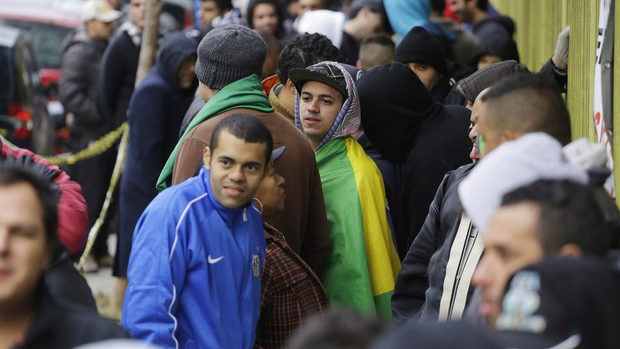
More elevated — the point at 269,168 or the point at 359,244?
the point at 269,168

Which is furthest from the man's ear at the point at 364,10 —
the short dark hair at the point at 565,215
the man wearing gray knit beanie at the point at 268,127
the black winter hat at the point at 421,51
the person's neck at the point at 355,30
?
the short dark hair at the point at 565,215

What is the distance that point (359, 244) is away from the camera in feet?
17.9

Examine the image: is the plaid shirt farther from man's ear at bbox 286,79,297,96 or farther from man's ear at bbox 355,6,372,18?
man's ear at bbox 355,6,372,18

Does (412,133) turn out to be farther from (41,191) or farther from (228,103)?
(41,191)

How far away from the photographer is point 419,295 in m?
4.86

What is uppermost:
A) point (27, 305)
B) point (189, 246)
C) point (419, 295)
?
point (27, 305)

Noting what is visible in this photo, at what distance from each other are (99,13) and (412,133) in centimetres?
656

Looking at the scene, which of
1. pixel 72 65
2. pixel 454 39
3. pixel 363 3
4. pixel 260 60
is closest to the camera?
pixel 260 60

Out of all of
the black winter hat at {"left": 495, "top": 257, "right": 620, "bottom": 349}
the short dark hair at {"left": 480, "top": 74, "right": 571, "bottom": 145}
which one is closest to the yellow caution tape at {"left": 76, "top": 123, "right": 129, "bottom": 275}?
the short dark hair at {"left": 480, "top": 74, "right": 571, "bottom": 145}

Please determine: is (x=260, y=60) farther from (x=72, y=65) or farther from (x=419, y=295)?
(x=72, y=65)

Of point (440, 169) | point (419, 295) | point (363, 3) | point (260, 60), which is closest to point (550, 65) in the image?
point (440, 169)

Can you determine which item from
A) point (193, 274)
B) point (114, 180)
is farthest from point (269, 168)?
point (114, 180)

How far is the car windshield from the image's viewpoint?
1622 centimetres

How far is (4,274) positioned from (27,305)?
0.13 m
